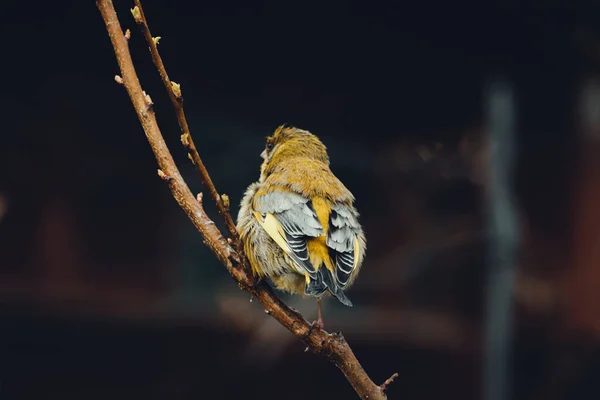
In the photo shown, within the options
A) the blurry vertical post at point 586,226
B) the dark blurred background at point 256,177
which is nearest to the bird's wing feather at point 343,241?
the dark blurred background at point 256,177

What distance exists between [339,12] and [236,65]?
0.58 metres

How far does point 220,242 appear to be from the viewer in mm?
1751

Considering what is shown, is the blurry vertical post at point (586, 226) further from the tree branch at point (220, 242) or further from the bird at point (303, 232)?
the tree branch at point (220, 242)

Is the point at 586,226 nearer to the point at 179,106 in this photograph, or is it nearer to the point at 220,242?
the point at 220,242

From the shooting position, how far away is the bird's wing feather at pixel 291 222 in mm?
2027

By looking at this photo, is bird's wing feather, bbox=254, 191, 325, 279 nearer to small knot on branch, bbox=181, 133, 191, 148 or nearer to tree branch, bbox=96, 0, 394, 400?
tree branch, bbox=96, 0, 394, 400

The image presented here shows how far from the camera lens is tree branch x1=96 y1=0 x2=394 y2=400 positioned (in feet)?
5.48

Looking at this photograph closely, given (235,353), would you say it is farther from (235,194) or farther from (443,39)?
(443,39)

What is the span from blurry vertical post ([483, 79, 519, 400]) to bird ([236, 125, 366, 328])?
2.51 meters

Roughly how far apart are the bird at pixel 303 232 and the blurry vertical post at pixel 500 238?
8.24 ft

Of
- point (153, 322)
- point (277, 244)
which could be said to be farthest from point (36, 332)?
point (277, 244)

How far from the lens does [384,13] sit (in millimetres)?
4441

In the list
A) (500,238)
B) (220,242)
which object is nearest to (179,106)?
(220,242)

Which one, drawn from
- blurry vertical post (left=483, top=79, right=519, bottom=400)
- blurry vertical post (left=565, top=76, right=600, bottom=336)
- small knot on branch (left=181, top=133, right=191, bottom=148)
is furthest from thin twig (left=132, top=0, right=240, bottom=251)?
blurry vertical post (left=565, top=76, right=600, bottom=336)
